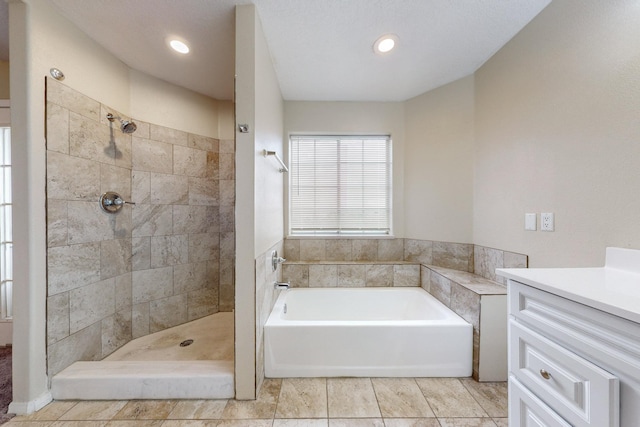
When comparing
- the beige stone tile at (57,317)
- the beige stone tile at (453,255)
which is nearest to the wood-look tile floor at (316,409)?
the beige stone tile at (57,317)

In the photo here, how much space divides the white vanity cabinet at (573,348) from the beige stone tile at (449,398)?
1.85 ft

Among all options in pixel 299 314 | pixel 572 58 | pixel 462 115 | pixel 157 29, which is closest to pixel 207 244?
pixel 299 314

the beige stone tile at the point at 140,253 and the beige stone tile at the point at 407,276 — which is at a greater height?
the beige stone tile at the point at 140,253

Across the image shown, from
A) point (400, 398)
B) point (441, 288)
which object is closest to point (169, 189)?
point (400, 398)

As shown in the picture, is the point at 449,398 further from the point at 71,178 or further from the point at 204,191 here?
the point at 71,178

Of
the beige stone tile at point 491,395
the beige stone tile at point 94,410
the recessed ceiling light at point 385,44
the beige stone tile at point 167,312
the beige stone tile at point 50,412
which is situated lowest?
the beige stone tile at point 491,395

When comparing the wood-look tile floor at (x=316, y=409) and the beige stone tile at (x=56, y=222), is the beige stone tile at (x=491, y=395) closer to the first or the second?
the wood-look tile floor at (x=316, y=409)

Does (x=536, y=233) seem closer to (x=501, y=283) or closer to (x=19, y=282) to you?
(x=501, y=283)

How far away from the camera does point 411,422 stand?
128 cm

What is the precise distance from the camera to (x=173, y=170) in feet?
7.54

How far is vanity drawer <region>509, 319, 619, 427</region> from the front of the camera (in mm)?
601

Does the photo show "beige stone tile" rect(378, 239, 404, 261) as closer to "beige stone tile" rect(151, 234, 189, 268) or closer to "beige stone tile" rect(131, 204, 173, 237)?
"beige stone tile" rect(151, 234, 189, 268)

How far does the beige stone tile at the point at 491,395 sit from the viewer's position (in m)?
1.36

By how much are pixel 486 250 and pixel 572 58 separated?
4.38 ft
